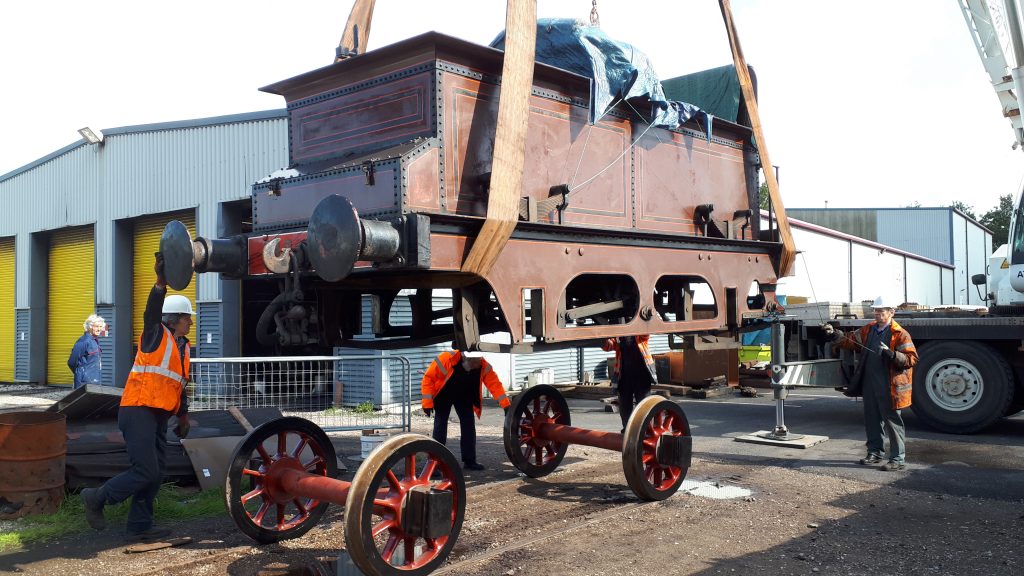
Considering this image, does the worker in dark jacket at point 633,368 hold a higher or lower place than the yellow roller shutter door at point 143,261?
lower

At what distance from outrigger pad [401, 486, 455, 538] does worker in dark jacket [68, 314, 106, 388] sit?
8.47 m

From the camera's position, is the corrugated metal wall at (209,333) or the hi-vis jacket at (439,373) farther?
the corrugated metal wall at (209,333)

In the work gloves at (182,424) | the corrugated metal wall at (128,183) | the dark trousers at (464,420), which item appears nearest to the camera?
the work gloves at (182,424)

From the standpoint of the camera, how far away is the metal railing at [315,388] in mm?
9812

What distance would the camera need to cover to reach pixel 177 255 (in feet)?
17.4

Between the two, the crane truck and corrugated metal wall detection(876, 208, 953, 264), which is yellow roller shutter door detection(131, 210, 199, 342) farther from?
corrugated metal wall detection(876, 208, 953, 264)

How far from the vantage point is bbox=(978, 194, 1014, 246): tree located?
5659 cm

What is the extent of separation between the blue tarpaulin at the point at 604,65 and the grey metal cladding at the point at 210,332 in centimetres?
1017

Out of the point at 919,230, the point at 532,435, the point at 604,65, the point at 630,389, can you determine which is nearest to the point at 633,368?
→ the point at 630,389

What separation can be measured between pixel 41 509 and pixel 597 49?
599 cm

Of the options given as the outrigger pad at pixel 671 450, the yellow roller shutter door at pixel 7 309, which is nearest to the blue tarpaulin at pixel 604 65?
the outrigger pad at pixel 671 450

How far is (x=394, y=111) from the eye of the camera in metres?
5.66

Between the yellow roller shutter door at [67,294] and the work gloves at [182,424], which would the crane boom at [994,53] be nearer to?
the work gloves at [182,424]

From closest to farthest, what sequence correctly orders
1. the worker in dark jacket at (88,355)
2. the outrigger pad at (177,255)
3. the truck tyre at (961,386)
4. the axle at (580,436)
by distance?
the outrigger pad at (177,255) < the axle at (580,436) < the truck tyre at (961,386) < the worker in dark jacket at (88,355)
